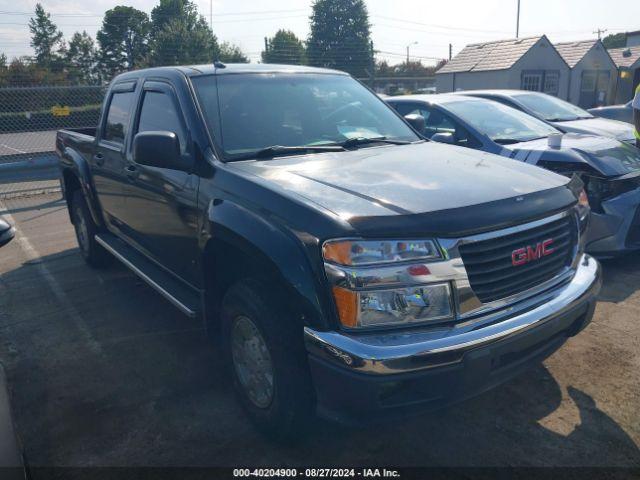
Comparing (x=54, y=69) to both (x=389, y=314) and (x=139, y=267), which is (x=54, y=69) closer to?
(x=139, y=267)

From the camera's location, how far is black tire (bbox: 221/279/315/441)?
2529 millimetres

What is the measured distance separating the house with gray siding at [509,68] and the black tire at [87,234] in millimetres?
23079

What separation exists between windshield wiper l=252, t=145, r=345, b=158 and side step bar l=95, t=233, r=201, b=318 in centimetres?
99

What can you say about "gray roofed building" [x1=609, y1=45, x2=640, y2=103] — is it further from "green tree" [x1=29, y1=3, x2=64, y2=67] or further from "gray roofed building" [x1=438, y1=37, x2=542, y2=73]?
"green tree" [x1=29, y1=3, x2=64, y2=67]

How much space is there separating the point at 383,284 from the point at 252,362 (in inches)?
39.0

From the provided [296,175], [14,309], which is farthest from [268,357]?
[14,309]

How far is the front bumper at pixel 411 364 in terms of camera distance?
7.26 feet

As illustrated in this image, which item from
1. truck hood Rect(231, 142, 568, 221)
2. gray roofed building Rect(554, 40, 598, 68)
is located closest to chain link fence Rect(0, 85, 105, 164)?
truck hood Rect(231, 142, 568, 221)

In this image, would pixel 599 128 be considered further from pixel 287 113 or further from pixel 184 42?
pixel 184 42

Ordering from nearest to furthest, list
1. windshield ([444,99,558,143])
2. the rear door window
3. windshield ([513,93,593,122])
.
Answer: the rear door window
windshield ([444,99,558,143])
windshield ([513,93,593,122])

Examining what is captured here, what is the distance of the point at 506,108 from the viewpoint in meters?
6.95

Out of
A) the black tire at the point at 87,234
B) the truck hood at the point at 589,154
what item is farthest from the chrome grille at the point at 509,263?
the black tire at the point at 87,234

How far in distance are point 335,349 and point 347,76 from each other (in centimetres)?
287

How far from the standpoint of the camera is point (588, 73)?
28.3m
